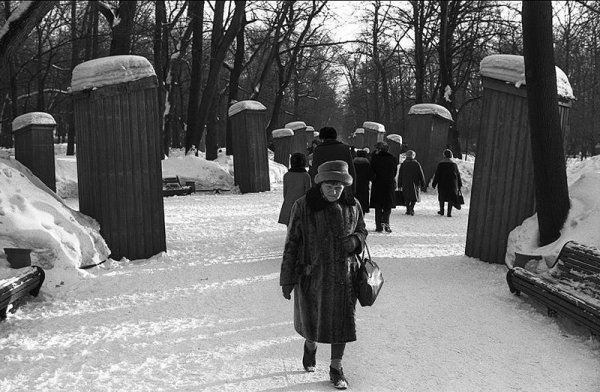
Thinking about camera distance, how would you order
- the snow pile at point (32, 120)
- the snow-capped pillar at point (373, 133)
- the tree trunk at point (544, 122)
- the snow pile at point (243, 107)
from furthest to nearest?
1. the snow-capped pillar at point (373, 133)
2. the snow pile at point (243, 107)
3. the snow pile at point (32, 120)
4. the tree trunk at point (544, 122)

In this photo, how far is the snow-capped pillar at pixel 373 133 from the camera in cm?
2419

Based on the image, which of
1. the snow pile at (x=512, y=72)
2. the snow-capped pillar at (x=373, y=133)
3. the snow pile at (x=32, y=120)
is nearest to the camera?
the snow pile at (x=512, y=72)

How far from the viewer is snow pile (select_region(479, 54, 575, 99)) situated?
7348 millimetres

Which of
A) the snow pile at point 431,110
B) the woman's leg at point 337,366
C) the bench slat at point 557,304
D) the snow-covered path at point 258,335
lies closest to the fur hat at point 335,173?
the woman's leg at point 337,366

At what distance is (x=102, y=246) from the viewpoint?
7.43 meters

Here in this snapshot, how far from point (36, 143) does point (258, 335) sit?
35.6ft

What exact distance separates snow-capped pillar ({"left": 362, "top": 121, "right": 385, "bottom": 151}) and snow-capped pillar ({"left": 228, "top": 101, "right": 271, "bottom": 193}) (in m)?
8.10

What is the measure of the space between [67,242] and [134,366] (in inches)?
117

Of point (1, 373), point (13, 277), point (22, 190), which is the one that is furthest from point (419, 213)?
point (1, 373)

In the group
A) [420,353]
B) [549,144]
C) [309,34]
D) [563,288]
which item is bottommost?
[420,353]

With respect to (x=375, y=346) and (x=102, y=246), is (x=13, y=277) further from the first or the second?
(x=375, y=346)

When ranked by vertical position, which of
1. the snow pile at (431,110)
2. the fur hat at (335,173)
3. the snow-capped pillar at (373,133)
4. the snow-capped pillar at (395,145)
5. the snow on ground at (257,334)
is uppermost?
the snow pile at (431,110)

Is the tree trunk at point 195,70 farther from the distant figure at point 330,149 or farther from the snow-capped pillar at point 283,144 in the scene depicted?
the distant figure at point 330,149

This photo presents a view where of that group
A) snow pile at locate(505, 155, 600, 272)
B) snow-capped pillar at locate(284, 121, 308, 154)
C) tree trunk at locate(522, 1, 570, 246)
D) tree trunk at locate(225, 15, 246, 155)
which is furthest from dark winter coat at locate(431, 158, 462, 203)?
snow-capped pillar at locate(284, 121, 308, 154)
